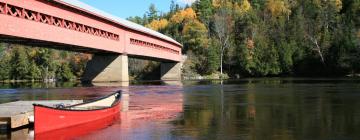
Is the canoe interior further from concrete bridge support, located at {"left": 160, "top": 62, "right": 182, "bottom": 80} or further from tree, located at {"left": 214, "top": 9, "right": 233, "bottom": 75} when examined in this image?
tree, located at {"left": 214, "top": 9, "right": 233, "bottom": 75}

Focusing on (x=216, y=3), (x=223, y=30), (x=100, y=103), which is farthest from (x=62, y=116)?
(x=216, y=3)

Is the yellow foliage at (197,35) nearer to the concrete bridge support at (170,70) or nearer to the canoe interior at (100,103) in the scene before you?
the concrete bridge support at (170,70)

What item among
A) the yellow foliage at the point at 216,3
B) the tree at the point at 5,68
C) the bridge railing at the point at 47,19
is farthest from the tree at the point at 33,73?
the yellow foliage at the point at 216,3

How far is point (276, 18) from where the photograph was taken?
136 m

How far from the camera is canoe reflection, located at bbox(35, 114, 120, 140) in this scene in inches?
677

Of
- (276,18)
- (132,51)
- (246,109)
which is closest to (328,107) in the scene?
(246,109)

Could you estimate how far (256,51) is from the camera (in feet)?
366

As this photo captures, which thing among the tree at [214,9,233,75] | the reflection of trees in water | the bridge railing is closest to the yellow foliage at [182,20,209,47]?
the tree at [214,9,233,75]

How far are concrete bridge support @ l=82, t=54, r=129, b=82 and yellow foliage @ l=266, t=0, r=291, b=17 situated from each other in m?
75.7

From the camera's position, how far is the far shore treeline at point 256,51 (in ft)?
344

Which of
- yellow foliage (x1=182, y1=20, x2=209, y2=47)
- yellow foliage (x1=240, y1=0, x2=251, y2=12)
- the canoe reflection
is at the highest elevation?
yellow foliage (x1=240, y1=0, x2=251, y2=12)

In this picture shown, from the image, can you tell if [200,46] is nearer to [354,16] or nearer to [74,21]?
[354,16]

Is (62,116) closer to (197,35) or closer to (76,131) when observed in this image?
(76,131)

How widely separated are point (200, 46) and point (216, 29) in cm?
646
